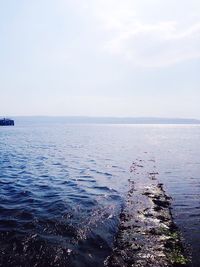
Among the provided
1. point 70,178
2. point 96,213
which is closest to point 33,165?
point 70,178

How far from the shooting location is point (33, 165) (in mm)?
43125

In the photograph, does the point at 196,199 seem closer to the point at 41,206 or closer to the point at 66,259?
the point at 41,206

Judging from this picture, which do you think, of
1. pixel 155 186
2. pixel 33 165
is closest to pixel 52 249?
pixel 155 186

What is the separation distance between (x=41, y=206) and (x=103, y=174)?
16.3 m

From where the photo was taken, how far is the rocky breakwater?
14012 mm

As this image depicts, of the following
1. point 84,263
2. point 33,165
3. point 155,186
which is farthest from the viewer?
point 33,165

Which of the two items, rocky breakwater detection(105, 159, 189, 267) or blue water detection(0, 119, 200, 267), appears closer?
rocky breakwater detection(105, 159, 189, 267)

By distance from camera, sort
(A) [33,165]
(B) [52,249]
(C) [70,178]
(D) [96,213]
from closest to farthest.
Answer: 1. (B) [52,249]
2. (D) [96,213]
3. (C) [70,178]
4. (A) [33,165]

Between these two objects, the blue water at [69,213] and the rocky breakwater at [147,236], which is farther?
the blue water at [69,213]

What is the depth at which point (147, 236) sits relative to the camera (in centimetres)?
1684

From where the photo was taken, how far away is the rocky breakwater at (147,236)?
552 inches

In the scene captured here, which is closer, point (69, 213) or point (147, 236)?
point (147, 236)

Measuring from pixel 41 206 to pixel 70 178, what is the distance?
472 inches

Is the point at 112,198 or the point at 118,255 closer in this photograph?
the point at 118,255
